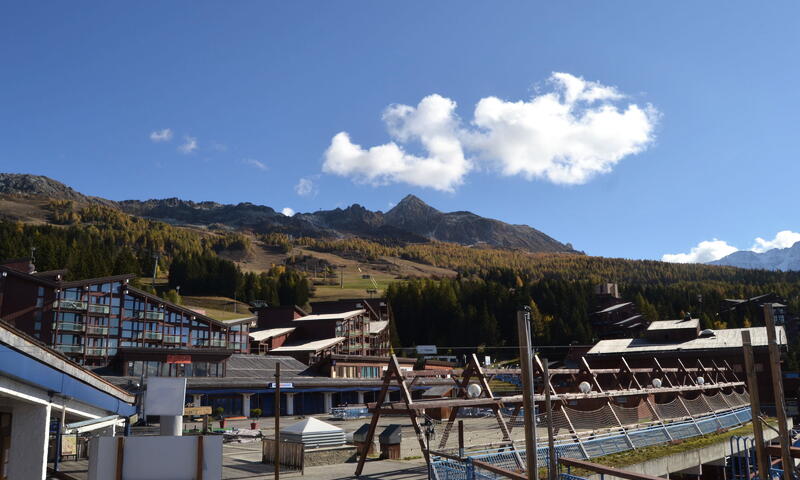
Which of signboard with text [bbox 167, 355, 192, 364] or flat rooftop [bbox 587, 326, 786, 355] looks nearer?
signboard with text [bbox 167, 355, 192, 364]

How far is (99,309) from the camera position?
6531 cm

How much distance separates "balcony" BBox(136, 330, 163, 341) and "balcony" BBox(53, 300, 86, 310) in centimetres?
680

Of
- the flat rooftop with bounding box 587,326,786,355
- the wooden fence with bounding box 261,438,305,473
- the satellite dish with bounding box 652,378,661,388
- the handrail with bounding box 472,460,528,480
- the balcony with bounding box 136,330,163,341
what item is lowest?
the wooden fence with bounding box 261,438,305,473

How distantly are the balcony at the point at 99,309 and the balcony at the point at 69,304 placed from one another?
0.67 meters

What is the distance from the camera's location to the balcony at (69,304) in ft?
207

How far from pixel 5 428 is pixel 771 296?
5410 inches

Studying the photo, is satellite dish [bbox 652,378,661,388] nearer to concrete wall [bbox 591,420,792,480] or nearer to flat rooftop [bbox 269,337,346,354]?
concrete wall [bbox 591,420,792,480]

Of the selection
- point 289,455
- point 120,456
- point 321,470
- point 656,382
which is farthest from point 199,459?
point 656,382

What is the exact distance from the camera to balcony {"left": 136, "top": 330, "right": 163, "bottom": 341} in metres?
Result: 67.7

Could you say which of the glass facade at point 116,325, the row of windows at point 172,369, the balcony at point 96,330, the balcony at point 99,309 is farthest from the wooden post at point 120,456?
the balcony at point 99,309

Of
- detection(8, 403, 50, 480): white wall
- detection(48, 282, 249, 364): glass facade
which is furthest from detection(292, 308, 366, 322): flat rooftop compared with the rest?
detection(8, 403, 50, 480): white wall

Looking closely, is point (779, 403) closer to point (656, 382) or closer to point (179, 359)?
point (656, 382)

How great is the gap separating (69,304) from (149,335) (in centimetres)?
907

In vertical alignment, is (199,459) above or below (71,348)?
below
